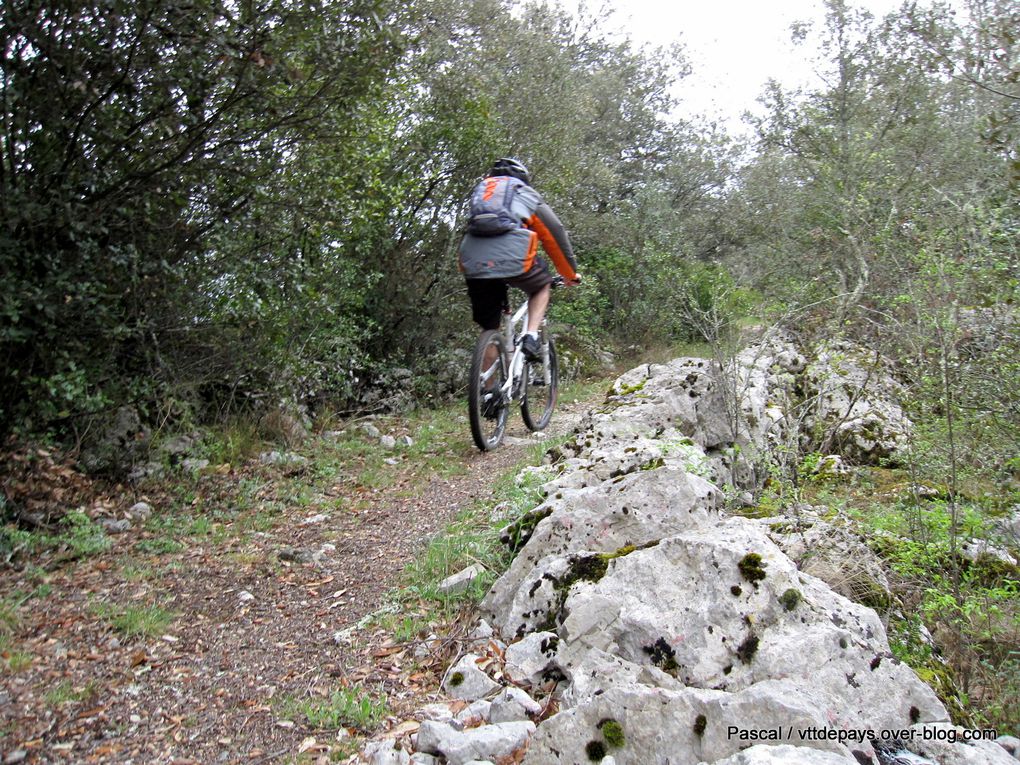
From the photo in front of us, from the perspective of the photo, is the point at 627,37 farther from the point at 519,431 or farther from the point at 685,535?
the point at 685,535

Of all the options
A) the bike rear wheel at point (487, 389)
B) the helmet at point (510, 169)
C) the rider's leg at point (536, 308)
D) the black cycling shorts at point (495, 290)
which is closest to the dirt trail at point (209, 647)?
the bike rear wheel at point (487, 389)

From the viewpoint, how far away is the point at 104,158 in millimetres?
4969

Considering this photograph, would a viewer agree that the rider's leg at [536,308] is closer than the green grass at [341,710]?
No

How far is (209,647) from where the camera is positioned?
364 cm

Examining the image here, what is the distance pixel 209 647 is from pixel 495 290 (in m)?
3.92

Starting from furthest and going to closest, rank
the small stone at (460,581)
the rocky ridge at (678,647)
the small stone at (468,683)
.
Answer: the small stone at (460,581) → the small stone at (468,683) → the rocky ridge at (678,647)

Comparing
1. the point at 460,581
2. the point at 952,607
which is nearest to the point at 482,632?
the point at 460,581

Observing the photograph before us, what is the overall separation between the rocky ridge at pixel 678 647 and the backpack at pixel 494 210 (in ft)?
8.01

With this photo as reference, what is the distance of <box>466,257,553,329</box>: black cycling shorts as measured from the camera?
6680 mm

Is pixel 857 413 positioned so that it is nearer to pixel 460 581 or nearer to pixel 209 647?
pixel 460 581

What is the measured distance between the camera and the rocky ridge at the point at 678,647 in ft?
7.96

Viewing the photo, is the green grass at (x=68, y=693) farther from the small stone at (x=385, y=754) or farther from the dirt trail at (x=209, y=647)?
the small stone at (x=385, y=754)

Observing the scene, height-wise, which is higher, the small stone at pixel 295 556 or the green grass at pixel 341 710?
the small stone at pixel 295 556

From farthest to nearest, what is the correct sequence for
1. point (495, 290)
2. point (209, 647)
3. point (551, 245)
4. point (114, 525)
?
point (551, 245) < point (495, 290) < point (114, 525) < point (209, 647)
